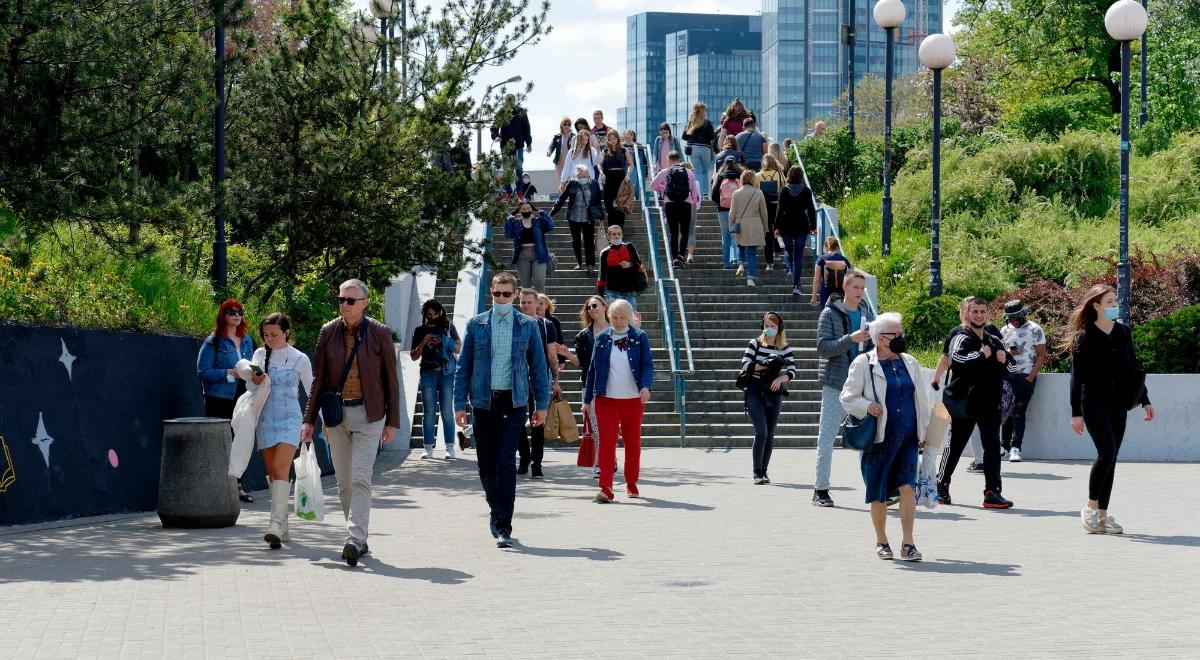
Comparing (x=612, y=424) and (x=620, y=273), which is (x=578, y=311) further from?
(x=612, y=424)

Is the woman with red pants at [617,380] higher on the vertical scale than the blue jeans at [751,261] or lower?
lower

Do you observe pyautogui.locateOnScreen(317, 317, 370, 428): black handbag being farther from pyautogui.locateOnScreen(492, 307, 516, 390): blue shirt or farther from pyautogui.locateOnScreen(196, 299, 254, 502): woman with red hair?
pyautogui.locateOnScreen(196, 299, 254, 502): woman with red hair

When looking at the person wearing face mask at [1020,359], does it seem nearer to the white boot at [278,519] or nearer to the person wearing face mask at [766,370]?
the person wearing face mask at [766,370]

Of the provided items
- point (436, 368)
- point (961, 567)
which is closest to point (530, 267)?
point (436, 368)

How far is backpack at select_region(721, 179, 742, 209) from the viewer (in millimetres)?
25547

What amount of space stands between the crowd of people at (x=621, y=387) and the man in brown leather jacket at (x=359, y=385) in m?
0.01

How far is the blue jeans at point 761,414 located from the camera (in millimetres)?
14961

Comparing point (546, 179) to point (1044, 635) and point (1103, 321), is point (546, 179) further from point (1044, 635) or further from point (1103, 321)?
point (1044, 635)

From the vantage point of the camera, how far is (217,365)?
43.5 feet

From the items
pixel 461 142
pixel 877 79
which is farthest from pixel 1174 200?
pixel 877 79

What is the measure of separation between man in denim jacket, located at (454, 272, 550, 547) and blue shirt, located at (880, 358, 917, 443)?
2.28m

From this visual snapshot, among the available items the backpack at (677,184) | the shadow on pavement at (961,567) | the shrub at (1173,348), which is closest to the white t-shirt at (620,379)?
the shadow on pavement at (961,567)

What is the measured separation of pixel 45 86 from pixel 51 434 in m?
3.41

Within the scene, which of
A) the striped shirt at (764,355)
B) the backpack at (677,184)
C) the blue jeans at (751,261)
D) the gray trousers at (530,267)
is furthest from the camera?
the backpack at (677,184)
